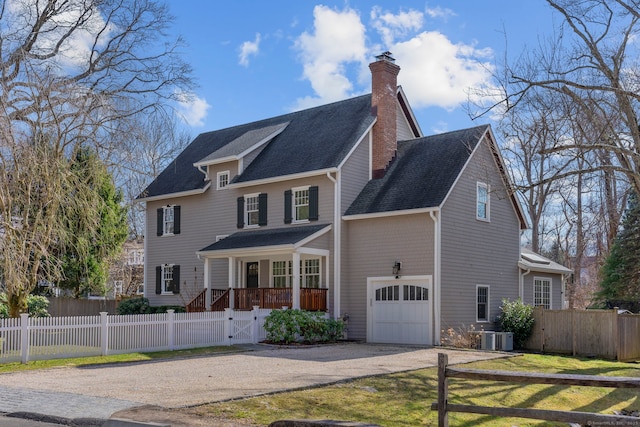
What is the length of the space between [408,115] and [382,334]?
918cm

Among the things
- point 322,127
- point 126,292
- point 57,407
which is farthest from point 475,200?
point 126,292

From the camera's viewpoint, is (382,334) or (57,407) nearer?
(57,407)

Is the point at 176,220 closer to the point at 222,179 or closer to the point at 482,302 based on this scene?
the point at 222,179

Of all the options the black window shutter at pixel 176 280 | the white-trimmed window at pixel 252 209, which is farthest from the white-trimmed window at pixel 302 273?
the black window shutter at pixel 176 280

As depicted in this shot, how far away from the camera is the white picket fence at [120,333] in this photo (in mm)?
16719

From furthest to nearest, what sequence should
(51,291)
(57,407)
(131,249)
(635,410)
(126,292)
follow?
(131,249) < (126,292) < (51,291) < (635,410) < (57,407)

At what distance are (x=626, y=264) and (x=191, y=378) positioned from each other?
2670 cm

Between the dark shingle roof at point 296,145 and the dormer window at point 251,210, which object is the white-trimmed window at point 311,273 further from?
the dark shingle roof at point 296,145

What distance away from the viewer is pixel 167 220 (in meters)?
31.8

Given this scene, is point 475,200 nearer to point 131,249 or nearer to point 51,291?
point 51,291

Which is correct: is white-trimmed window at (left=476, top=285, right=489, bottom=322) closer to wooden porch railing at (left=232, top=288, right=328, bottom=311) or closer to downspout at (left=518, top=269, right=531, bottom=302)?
downspout at (left=518, top=269, right=531, bottom=302)

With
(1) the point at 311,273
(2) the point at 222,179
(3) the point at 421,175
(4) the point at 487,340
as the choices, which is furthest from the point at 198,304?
(4) the point at 487,340

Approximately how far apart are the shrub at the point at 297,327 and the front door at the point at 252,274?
5271 millimetres

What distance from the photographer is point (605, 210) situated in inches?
1603
